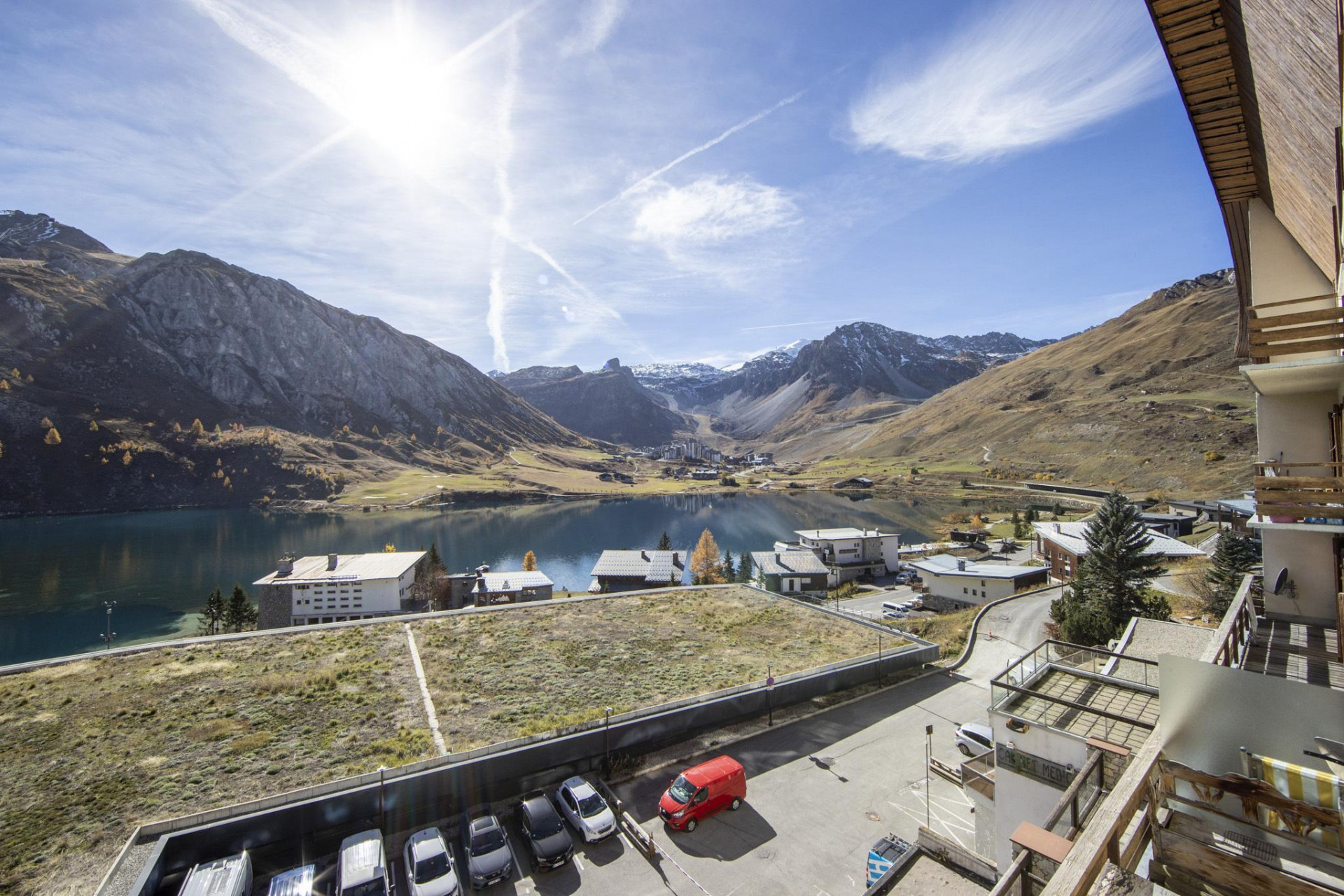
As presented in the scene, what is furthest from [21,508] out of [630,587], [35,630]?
[630,587]

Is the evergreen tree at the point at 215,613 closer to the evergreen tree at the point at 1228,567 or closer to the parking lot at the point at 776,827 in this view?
the parking lot at the point at 776,827

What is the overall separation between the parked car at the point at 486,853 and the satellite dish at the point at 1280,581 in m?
17.0

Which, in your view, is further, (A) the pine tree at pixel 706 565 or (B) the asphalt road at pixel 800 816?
(A) the pine tree at pixel 706 565

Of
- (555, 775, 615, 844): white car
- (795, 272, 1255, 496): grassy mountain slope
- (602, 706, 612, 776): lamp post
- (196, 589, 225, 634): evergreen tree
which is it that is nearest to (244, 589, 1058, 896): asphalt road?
(555, 775, 615, 844): white car

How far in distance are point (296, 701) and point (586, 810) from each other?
1309 cm

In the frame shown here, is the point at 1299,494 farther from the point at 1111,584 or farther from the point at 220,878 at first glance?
the point at 1111,584

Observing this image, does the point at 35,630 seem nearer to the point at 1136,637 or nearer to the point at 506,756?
the point at 506,756

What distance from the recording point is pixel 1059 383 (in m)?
A: 199

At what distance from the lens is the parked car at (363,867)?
12117 millimetres

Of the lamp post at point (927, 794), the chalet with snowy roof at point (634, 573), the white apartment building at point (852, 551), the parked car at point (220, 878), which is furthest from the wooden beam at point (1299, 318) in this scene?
the white apartment building at point (852, 551)

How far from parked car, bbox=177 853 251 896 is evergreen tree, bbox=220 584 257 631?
1459 inches

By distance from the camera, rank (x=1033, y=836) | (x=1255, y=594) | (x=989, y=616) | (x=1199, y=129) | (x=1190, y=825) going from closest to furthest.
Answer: (x=1190, y=825) → (x=1033, y=836) → (x=1199, y=129) → (x=1255, y=594) → (x=989, y=616)

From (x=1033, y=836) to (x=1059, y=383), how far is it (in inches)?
9354

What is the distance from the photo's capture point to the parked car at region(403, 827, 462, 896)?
12.3 metres
